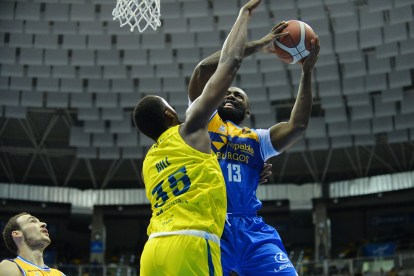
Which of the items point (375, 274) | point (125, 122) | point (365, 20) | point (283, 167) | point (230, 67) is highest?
point (365, 20)

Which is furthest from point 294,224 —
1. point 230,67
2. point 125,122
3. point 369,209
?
point 230,67

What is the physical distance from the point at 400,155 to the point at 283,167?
6005mm

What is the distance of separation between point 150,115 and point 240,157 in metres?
1.10

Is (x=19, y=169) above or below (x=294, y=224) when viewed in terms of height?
above

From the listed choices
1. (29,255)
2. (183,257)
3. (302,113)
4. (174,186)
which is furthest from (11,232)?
(302,113)

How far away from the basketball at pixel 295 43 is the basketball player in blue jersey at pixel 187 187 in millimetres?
1102

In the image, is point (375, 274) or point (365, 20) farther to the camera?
point (375, 274)

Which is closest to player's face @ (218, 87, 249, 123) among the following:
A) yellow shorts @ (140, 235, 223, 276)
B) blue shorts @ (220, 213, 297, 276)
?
blue shorts @ (220, 213, 297, 276)

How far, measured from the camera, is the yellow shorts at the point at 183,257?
2488mm

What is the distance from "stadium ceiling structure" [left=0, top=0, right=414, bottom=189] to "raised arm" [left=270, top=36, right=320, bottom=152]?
1045 cm

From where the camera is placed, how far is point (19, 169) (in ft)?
77.8

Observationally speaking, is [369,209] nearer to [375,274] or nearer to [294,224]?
[294,224]

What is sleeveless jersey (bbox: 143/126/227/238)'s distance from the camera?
2.62 metres

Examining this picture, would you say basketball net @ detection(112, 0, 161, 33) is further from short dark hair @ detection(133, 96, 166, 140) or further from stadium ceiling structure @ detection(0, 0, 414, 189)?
short dark hair @ detection(133, 96, 166, 140)
